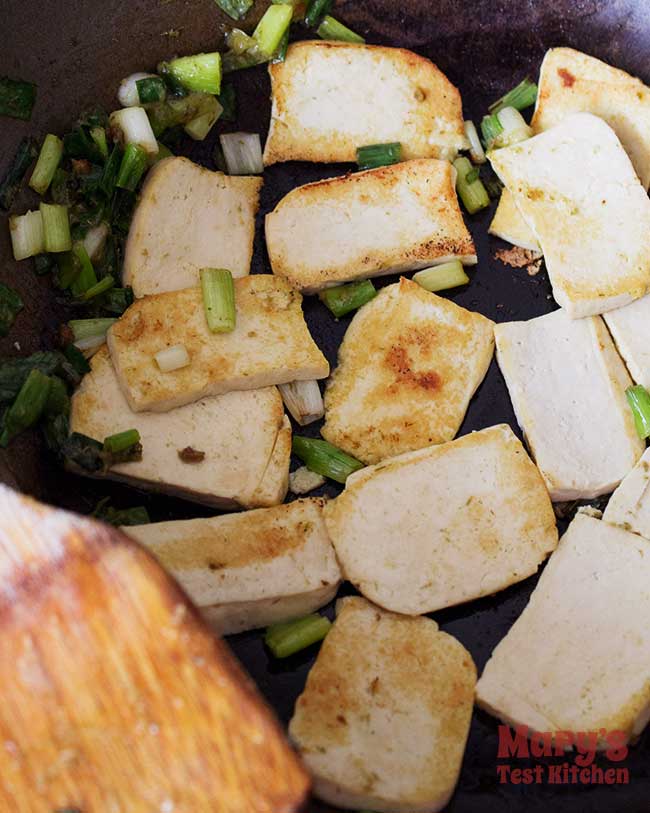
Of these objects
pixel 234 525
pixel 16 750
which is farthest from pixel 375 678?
pixel 16 750

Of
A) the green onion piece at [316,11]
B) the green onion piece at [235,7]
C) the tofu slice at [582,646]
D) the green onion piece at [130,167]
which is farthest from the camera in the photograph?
the green onion piece at [316,11]

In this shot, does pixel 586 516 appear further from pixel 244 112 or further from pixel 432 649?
pixel 244 112

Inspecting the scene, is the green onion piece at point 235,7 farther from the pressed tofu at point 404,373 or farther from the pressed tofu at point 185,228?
the pressed tofu at point 404,373

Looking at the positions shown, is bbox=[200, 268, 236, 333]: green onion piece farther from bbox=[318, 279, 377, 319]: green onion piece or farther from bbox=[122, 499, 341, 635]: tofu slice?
bbox=[122, 499, 341, 635]: tofu slice

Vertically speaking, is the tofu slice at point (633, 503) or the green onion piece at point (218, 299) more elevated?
the green onion piece at point (218, 299)

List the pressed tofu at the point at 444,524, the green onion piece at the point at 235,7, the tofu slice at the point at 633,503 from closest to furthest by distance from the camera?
the pressed tofu at the point at 444,524
the tofu slice at the point at 633,503
the green onion piece at the point at 235,7

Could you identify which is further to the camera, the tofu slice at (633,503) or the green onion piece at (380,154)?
the green onion piece at (380,154)

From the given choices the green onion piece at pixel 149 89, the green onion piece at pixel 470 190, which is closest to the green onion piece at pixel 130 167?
the green onion piece at pixel 149 89
